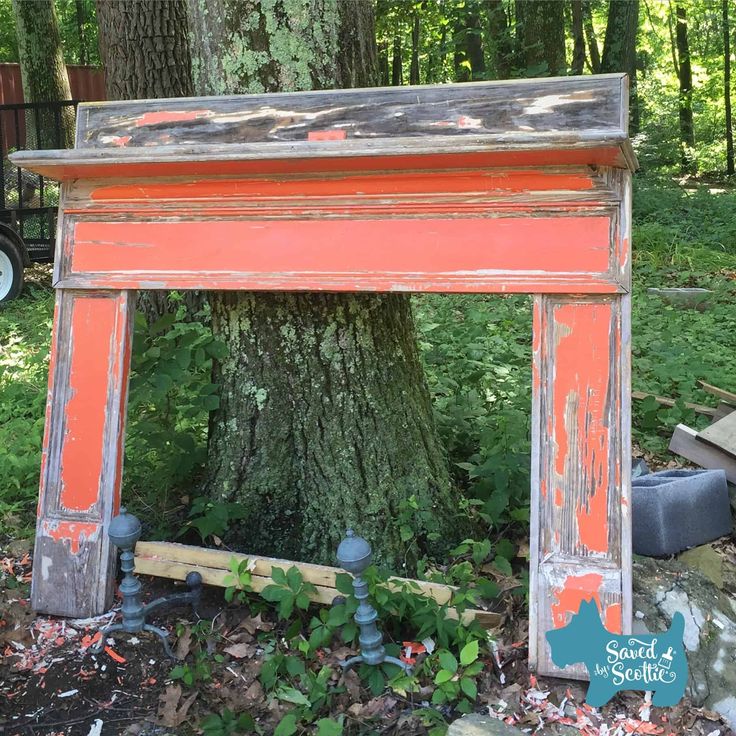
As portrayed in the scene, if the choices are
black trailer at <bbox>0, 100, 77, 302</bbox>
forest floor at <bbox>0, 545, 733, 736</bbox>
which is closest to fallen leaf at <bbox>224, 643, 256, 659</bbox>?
forest floor at <bbox>0, 545, 733, 736</bbox>

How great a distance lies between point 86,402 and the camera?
110 inches

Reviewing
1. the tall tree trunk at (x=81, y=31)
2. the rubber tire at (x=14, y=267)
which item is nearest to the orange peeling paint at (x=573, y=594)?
the rubber tire at (x=14, y=267)

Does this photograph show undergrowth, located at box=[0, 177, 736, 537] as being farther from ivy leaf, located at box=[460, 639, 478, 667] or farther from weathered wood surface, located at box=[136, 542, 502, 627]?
ivy leaf, located at box=[460, 639, 478, 667]

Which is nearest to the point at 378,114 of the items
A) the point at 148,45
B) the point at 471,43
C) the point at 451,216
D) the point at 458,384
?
the point at 451,216

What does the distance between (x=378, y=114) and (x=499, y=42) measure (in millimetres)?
10702

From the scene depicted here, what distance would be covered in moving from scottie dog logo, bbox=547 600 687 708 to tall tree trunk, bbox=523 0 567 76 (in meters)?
10.5

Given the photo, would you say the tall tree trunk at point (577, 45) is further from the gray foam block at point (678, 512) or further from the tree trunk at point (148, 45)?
the gray foam block at point (678, 512)

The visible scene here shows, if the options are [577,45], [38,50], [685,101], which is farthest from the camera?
[685,101]

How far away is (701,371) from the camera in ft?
16.7

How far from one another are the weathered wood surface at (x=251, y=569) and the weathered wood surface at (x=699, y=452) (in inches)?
71.4

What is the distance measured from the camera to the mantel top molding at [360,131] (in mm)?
2172

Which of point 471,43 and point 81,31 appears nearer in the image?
point 471,43

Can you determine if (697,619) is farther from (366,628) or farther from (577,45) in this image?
(577,45)

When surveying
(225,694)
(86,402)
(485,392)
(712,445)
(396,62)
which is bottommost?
(225,694)
